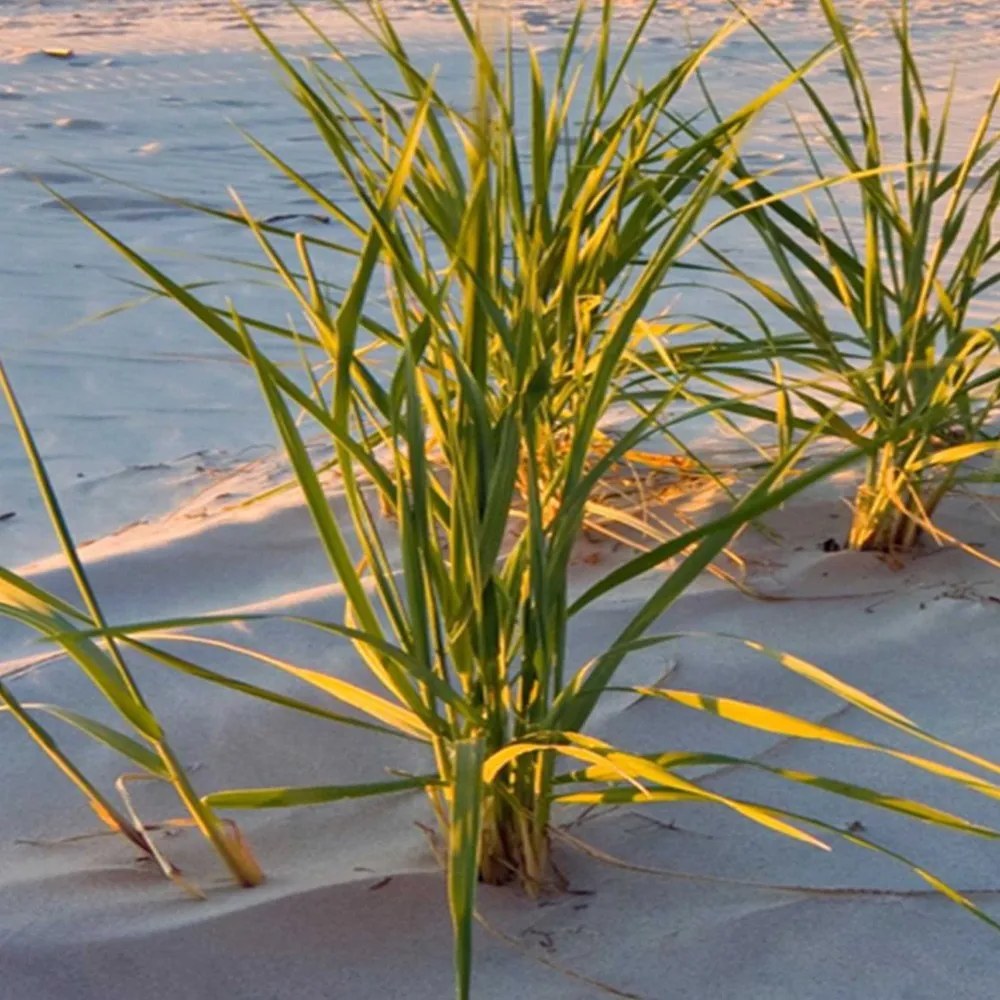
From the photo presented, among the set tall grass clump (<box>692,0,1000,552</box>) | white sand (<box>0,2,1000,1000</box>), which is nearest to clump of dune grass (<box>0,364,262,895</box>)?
white sand (<box>0,2,1000,1000</box>)

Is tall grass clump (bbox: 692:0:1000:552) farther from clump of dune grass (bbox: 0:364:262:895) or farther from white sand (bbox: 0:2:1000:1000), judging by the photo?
clump of dune grass (bbox: 0:364:262:895)

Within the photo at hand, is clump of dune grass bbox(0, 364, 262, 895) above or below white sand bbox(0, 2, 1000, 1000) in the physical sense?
above

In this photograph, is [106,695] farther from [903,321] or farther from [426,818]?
[903,321]

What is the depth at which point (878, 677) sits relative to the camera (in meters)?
1.58

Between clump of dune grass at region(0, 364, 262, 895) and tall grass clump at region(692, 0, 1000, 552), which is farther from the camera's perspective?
tall grass clump at region(692, 0, 1000, 552)

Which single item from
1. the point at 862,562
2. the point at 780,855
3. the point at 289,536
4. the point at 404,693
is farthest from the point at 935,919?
the point at 289,536

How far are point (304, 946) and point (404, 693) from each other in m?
0.19

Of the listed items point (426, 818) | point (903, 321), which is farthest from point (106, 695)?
point (903, 321)

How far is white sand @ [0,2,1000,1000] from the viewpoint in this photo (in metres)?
1.11

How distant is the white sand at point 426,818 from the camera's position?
1113 millimetres

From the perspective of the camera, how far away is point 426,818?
4.33ft

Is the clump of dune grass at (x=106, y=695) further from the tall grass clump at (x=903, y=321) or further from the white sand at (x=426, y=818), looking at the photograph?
the tall grass clump at (x=903, y=321)

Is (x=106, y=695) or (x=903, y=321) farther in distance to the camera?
(x=903, y=321)

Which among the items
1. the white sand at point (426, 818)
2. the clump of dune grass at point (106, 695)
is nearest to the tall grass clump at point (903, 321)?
the white sand at point (426, 818)
